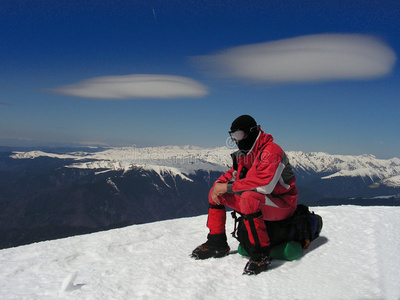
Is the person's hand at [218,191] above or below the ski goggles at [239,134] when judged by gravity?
below

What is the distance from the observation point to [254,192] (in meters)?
4.81

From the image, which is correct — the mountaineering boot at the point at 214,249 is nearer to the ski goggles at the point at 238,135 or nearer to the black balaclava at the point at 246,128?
the black balaclava at the point at 246,128

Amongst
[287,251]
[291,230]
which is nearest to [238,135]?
[291,230]

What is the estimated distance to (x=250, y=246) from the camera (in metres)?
5.06

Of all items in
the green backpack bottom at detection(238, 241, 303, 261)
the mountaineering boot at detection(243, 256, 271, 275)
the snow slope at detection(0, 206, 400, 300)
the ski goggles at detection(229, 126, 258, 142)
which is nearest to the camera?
the snow slope at detection(0, 206, 400, 300)

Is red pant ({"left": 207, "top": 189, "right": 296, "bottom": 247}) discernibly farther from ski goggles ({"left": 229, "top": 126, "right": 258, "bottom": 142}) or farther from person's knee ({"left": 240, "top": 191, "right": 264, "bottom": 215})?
ski goggles ({"left": 229, "top": 126, "right": 258, "bottom": 142})

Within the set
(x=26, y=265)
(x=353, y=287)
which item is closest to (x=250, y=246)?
(x=353, y=287)

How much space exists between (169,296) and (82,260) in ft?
8.71

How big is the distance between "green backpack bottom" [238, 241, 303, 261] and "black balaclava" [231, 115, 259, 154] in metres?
1.80

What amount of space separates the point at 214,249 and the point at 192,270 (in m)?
0.79

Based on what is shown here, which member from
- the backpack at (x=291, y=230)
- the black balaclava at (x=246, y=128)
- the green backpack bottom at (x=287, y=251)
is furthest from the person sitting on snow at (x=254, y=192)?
the green backpack bottom at (x=287, y=251)

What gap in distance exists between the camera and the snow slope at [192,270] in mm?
4148

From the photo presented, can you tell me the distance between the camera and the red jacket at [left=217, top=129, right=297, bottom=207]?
4.79 metres

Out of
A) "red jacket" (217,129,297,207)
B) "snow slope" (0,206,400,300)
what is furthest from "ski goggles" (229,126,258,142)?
"snow slope" (0,206,400,300)
